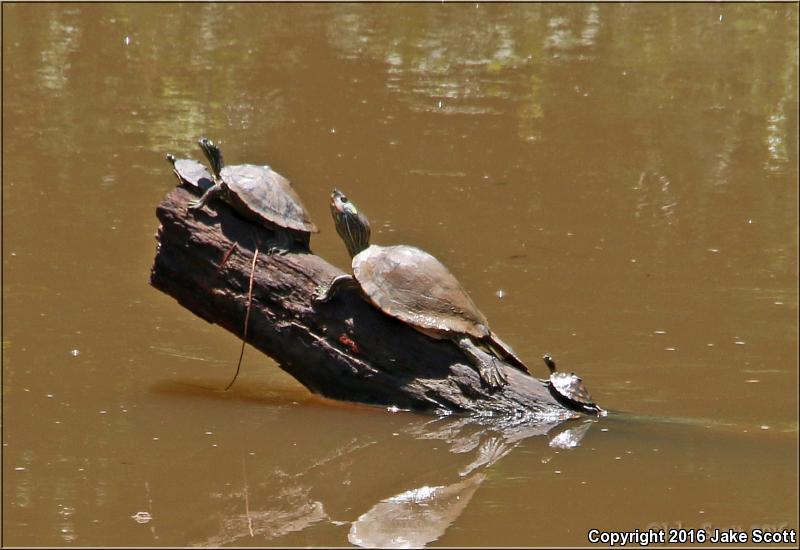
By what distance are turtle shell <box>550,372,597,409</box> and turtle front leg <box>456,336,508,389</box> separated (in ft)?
0.76

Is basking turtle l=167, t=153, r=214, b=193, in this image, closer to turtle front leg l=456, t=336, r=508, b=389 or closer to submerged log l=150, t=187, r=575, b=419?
submerged log l=150, t=187, r=575, b=419

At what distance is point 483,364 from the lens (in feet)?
16.6

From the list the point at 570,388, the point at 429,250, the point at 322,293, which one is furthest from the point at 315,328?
the point at 429,250

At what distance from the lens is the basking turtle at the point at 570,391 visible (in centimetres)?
505

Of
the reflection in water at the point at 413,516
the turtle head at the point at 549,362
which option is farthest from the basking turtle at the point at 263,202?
the reflection in water at the point at 413,516

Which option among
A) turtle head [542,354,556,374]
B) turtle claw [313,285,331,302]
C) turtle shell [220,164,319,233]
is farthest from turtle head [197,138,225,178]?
turtle head [542,354,556,374]

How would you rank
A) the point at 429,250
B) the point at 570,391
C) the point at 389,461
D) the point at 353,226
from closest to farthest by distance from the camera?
1. the point at 389,461
2. the point at 570,391
3. the point at 353,226
4. the point at 429,250

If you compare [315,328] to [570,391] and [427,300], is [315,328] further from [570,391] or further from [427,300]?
[570,391]

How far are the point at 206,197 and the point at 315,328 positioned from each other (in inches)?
29.8

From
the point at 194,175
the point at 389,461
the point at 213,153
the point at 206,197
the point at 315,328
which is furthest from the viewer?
the point at 213,153

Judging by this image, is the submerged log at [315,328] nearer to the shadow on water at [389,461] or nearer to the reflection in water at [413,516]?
the shadow on water at [389,461]

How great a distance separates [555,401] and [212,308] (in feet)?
5.09

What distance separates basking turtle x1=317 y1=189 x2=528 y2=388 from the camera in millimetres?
5031

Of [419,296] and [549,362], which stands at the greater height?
[419,296]
